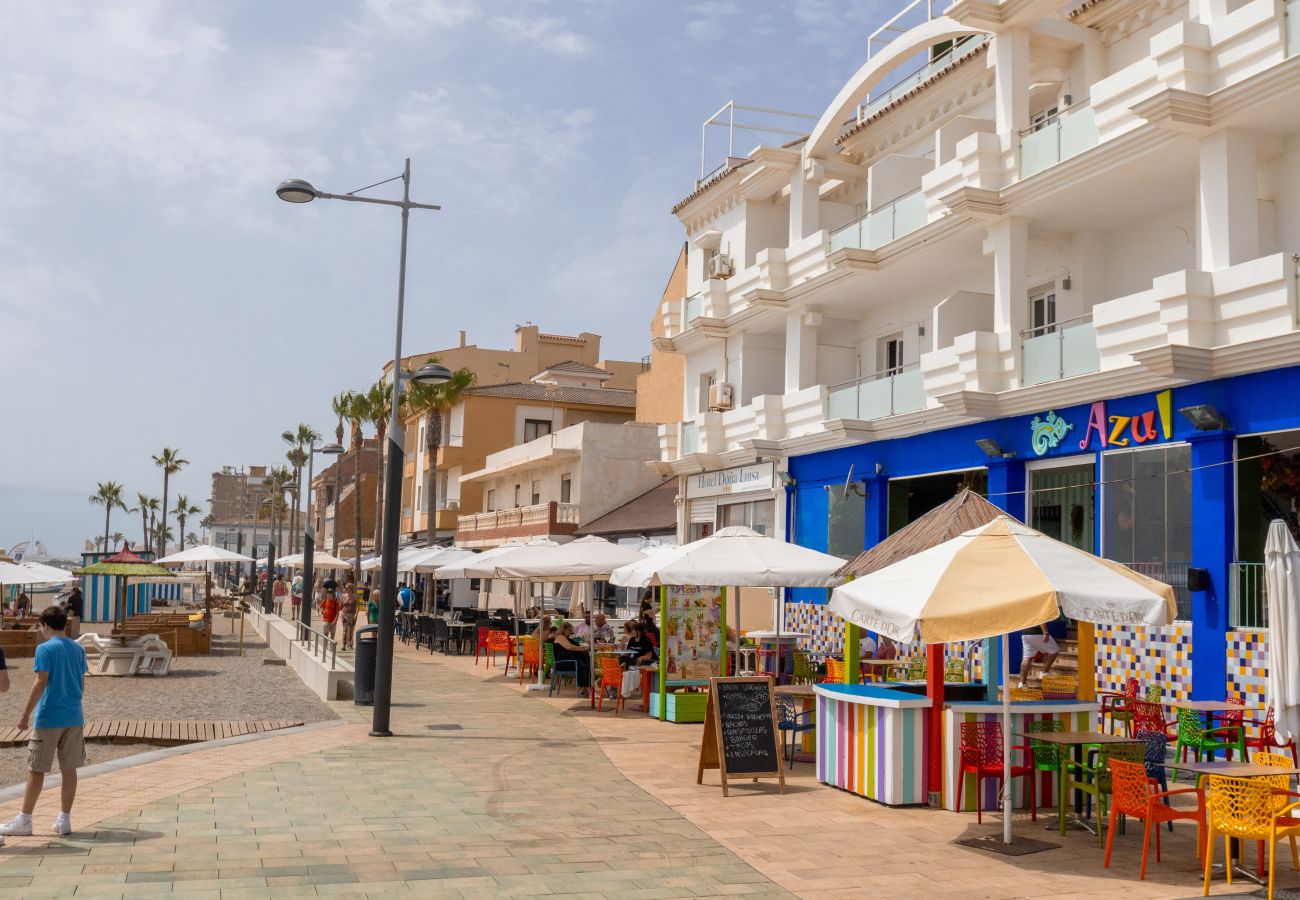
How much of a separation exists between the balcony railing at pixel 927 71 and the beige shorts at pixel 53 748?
17.1m

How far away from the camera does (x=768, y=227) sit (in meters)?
27.8

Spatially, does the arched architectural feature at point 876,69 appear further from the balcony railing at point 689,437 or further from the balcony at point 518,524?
the balcony at point 518,524

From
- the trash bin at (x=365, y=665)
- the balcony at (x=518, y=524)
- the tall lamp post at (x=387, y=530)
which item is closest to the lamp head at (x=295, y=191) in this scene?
the tall lamp post at (x=387, y=530)

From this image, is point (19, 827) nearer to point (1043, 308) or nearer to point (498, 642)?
point (1043, 308)

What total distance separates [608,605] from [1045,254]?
22245mm

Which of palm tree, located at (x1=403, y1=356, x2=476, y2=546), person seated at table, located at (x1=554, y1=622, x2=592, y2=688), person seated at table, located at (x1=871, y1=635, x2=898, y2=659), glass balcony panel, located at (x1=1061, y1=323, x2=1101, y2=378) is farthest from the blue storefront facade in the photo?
palm tree, located at (x1=403, y1=356, x2=476, y2=546)

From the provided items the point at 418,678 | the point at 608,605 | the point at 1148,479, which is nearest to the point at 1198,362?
the point at 1148,479

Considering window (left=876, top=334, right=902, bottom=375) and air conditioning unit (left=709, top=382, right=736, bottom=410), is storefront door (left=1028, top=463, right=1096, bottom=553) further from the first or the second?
air conditioning unit (left=709, top=382, right=736, bottom=410)

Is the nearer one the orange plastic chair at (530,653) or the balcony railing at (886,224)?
the balcony railing at (886,224)

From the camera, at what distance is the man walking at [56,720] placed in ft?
27.2

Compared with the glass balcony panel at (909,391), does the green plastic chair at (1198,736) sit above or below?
below

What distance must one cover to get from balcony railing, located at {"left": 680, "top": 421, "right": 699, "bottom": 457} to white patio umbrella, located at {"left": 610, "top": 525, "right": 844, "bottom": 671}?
12846mm

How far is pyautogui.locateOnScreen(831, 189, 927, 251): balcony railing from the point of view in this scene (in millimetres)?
20422

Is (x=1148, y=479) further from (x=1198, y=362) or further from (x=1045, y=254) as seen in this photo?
(x=1045, y=254)
